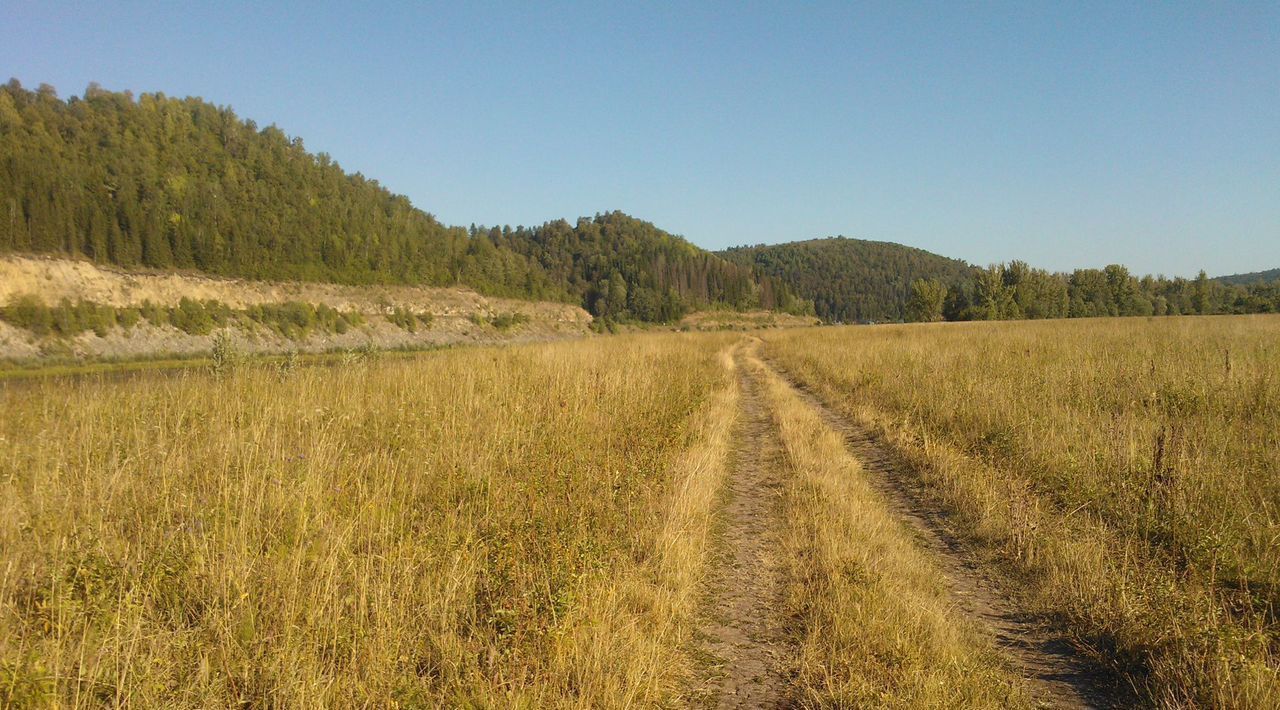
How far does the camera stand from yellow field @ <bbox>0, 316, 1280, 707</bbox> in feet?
8.23

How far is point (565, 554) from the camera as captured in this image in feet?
11.5

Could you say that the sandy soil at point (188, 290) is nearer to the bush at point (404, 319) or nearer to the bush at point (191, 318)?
the bush at point (191, 318)

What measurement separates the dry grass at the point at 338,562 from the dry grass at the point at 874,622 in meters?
0.72

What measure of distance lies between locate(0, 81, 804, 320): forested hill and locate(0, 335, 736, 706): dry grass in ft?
149

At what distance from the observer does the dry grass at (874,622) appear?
260 centimetres

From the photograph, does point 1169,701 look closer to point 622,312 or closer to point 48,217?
point 48,217

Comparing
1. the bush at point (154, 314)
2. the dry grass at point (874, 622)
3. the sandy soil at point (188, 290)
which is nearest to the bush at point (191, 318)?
the bush at point (154, 314)

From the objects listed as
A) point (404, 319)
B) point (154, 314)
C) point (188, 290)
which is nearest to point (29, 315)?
point (154, 314)

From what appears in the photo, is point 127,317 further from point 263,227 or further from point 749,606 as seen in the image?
point 749,606

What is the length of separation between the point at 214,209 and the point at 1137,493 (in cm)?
7308

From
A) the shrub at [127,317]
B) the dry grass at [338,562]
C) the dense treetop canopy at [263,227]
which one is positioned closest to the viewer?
the dry grass at [338,562]

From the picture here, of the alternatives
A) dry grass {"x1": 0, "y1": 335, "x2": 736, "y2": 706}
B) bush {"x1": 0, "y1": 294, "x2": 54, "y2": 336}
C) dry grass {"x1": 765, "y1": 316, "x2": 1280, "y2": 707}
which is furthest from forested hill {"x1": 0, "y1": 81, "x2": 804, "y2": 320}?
dry grass {"x1": 765, "y1": 316, "x2": 1280, "y2": 707}

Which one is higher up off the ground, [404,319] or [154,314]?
[404,319]

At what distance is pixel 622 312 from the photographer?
104125mm
